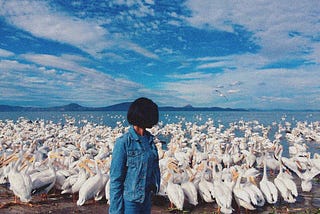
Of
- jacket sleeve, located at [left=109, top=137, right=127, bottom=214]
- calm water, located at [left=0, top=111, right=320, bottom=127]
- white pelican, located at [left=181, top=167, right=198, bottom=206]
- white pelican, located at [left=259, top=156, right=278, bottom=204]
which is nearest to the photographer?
jacket sleeve, located at [left=109, top=137, right=127, bottom=214]

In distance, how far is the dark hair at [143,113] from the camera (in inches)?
129

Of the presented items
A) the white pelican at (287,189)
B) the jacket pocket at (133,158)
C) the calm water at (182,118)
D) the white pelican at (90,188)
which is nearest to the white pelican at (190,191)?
the white pelican at (90,188)

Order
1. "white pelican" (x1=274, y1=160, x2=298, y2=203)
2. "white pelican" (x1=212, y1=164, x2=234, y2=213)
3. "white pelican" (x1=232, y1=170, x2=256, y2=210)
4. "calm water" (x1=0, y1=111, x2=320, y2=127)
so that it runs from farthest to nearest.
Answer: "calm water" (x1=0, y1=111, x2=320, y2=127) → "white pelican" (x1=274, y1=160, x2=298, y2=203) → "white pelican" (x1=232, y1=170, x2=256, y2=210) → "white pelican" (x1=212, y1=164, x2=234, y2=213)

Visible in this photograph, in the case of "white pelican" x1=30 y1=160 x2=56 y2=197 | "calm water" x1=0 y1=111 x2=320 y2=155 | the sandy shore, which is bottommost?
the sandy shore

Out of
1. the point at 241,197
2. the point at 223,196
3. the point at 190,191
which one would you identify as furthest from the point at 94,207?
the point at 241,197

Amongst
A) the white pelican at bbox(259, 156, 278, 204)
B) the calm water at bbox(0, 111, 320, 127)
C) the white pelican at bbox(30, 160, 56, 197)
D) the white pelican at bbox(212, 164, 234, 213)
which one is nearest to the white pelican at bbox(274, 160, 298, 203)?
the white pelican at bbox(259, 156, 278, 204)

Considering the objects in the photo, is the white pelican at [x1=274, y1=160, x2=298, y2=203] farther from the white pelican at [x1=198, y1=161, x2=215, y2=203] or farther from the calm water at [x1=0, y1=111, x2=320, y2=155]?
the calm water at [x1=0, y1=111, x2=320, y2=155]

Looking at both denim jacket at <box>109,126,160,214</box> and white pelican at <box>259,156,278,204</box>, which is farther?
white pelican at <box>259,156,278,204</box>

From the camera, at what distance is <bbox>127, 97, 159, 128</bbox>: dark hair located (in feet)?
10.8

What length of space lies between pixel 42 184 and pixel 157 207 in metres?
3.28

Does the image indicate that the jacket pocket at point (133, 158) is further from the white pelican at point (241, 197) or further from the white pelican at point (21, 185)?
the white pelican at point (21, 185)

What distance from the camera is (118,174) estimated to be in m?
3.27

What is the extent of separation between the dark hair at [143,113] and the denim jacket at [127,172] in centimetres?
14

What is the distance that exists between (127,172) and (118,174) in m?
0.11
